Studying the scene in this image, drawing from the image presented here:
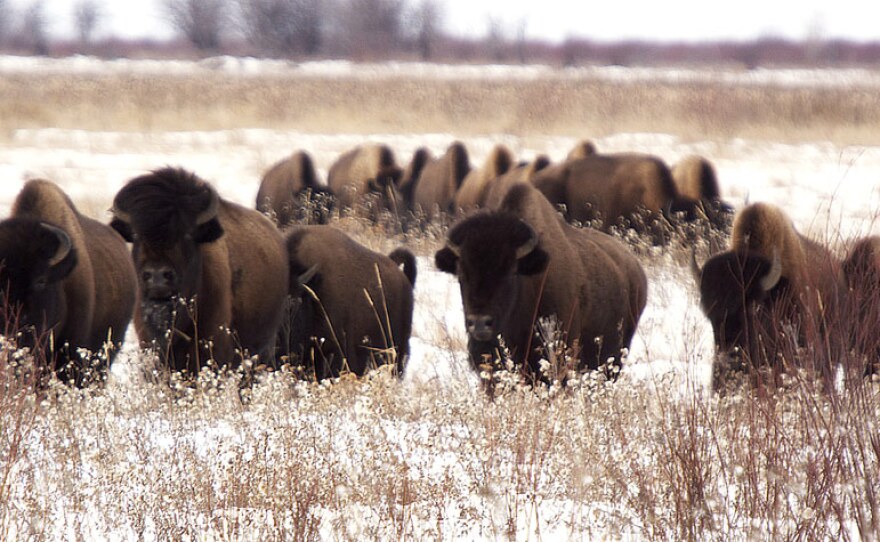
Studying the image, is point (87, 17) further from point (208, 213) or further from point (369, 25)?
point (208, 213)

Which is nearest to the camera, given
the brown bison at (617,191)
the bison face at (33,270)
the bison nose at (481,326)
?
the bison nose at (481,326)

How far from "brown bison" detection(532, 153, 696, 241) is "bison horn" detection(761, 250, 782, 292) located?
674 cm

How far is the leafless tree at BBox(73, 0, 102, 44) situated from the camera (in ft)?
391

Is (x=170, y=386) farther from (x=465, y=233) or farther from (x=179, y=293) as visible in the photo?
(x=465, y=233)

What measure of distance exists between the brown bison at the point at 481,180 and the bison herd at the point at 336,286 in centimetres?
757

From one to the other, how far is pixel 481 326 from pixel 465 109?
90.5 ft

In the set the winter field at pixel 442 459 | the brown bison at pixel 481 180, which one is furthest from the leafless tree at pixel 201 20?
the winter field at pixel 442 459

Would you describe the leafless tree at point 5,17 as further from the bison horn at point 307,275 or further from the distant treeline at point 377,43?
the bison horn at point 307,275

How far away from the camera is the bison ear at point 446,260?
729 cm

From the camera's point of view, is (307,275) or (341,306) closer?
(307,275)

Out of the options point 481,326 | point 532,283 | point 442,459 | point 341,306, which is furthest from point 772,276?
point 442,459

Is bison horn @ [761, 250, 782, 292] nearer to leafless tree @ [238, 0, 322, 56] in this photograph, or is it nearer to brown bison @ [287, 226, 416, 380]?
brown bison @ [287, 226, 416, 380]

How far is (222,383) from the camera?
6660 millimetres

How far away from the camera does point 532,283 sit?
746cm
